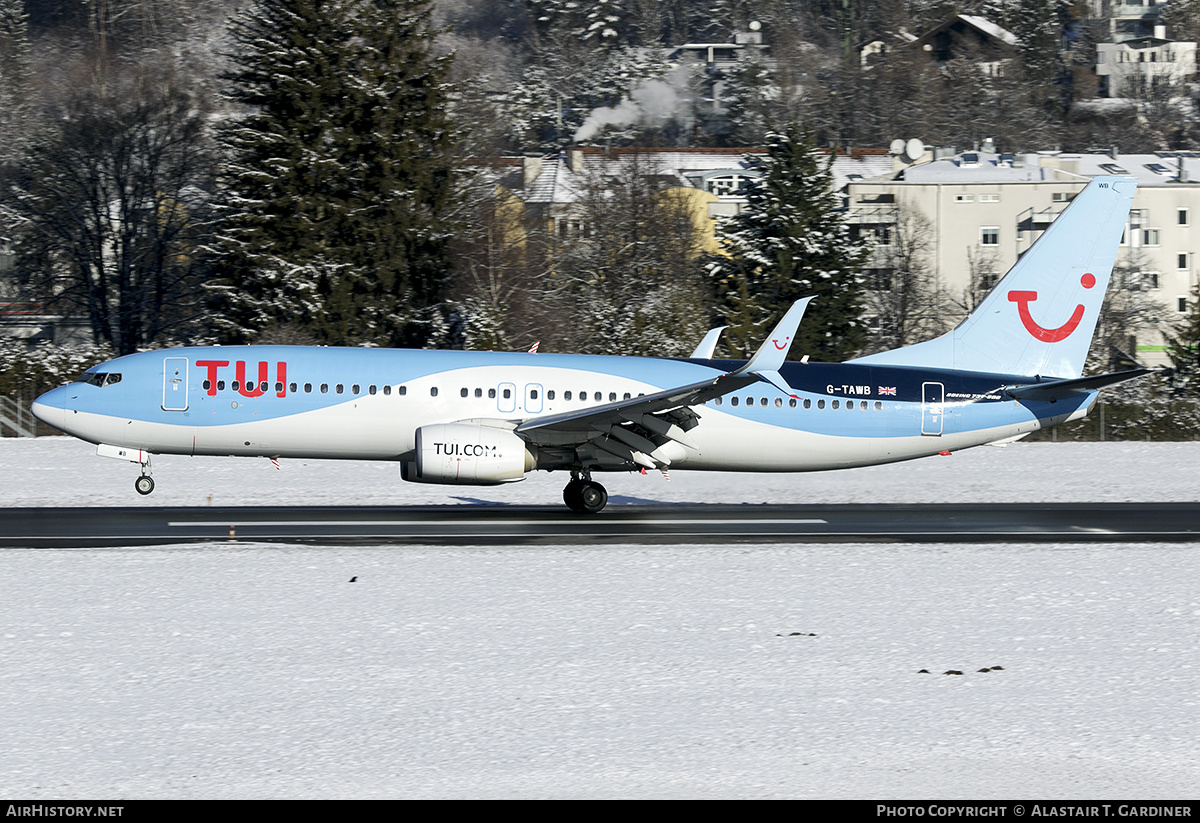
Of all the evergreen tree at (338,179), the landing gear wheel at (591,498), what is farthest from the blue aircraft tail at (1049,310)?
the evergreen tree at (338,179)

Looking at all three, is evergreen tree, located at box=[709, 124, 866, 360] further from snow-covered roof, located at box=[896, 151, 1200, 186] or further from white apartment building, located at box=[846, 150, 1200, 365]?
snow-covered roof, located at box=[896, 151, 1200, 186]

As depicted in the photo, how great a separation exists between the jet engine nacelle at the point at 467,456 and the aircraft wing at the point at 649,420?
0.83 metres

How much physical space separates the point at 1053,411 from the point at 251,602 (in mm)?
18825


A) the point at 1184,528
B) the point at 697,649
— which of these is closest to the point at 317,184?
the point at 1184,528

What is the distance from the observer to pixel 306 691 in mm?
13438

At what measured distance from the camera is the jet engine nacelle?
25.9m

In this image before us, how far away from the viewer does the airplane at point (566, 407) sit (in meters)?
27.0

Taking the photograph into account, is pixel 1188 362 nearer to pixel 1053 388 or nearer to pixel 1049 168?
pixel 1053 388

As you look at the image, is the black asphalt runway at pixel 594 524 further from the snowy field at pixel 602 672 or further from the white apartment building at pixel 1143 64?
the white apartment building at pixel 1143 64

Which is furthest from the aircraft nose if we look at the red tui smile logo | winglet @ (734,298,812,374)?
the red tui smile logo

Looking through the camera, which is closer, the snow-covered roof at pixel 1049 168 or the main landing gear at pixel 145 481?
Answer: the main landing gear at pixel 145 481

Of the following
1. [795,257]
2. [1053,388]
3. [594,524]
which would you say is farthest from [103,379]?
[795,257]

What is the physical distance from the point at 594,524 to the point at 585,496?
64.4 inches

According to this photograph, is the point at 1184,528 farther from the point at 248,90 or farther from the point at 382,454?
the point at 248,90
